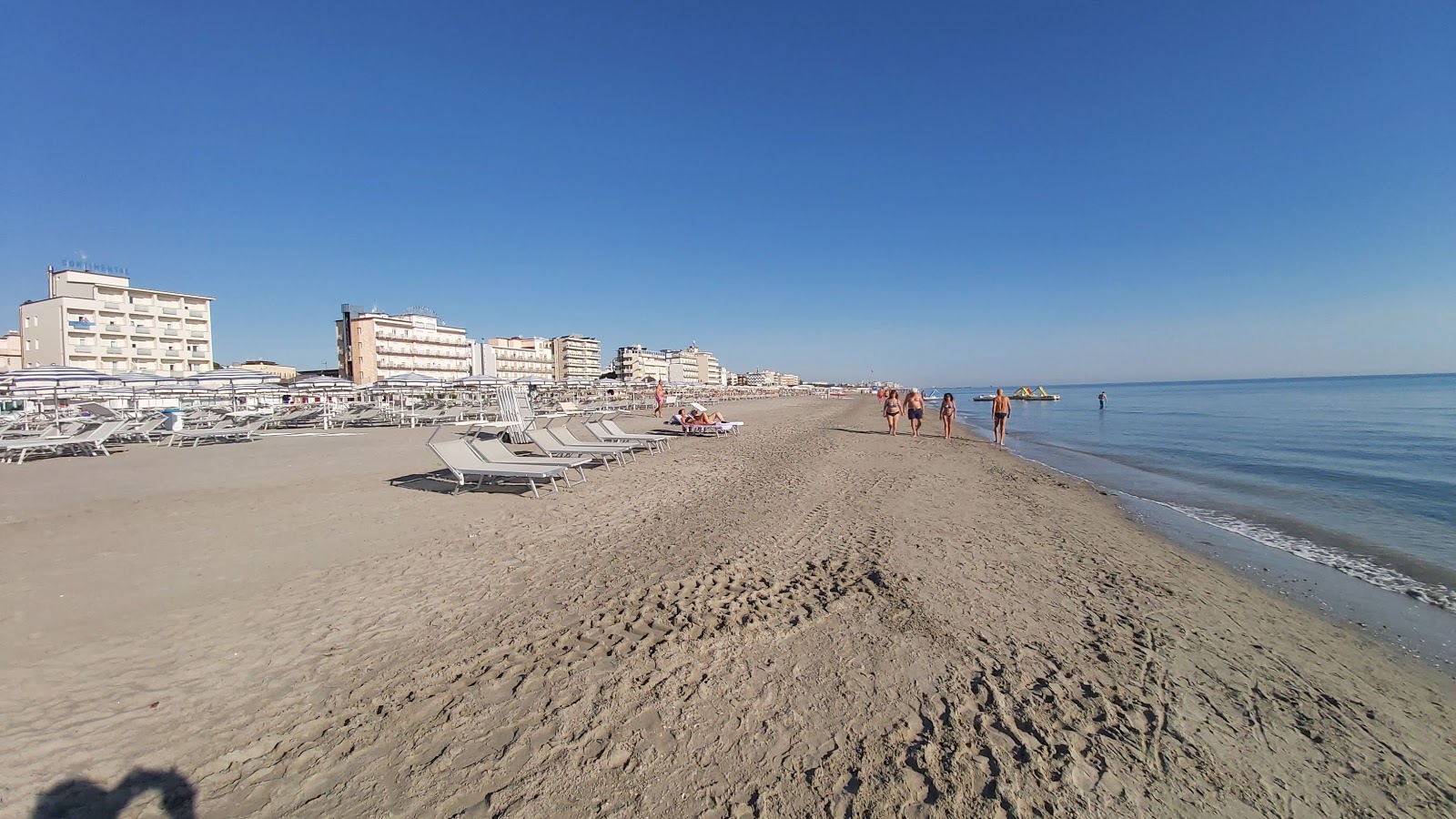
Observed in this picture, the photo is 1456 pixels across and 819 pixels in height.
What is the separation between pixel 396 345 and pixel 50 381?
6567cm

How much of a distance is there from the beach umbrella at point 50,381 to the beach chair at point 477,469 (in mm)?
13535

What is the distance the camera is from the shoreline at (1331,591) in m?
4.28

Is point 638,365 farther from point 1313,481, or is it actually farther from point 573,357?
point 1313,481

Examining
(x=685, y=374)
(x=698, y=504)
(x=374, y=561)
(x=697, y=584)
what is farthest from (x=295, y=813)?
(x=685, y=374)

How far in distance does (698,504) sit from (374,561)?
12.0 ft

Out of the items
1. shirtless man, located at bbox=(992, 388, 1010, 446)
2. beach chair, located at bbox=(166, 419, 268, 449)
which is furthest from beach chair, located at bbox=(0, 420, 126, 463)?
shirtless man, located at bbox=(992, 388, 1010, 446)

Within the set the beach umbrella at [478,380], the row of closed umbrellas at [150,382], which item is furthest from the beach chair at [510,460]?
the beach umbrella at [478,380]

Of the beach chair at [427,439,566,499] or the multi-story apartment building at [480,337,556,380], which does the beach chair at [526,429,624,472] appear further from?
the multi-story apartment building at [480,337,556,380]

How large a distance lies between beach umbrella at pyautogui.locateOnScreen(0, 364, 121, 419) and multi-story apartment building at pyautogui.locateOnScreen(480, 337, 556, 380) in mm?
69908

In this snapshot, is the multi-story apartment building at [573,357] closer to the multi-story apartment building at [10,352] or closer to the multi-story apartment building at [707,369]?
the multi-story apartment building at [707,369]

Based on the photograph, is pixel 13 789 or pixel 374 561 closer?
pixel 13 789

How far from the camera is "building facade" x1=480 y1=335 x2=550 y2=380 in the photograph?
86.7 meters

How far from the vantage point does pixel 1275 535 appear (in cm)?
724

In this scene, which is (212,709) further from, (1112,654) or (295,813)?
(1112,654)
